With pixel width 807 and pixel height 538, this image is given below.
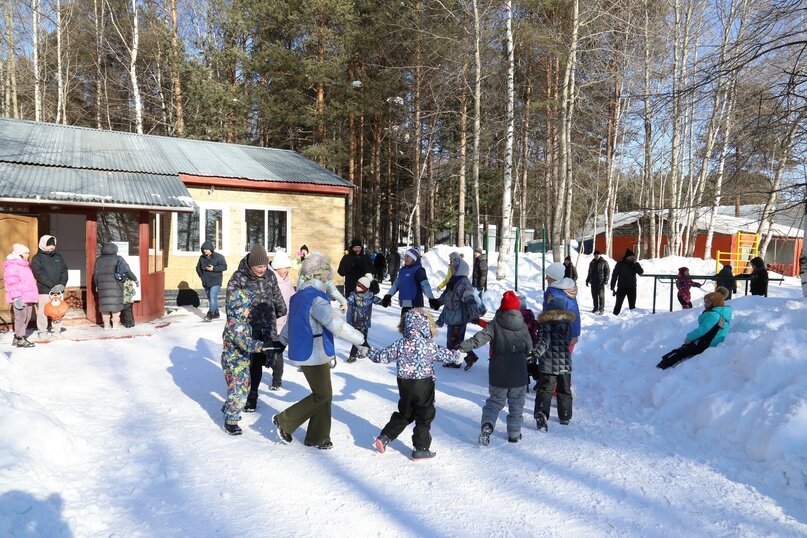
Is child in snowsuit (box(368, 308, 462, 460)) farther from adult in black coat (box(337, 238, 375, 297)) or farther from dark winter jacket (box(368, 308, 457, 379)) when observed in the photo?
adult in black coat (box(337, 238, 375, 297))

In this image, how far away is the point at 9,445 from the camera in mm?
3766

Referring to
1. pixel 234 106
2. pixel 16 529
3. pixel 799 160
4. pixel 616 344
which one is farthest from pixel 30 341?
pixel 234 106

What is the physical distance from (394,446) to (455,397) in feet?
5.50

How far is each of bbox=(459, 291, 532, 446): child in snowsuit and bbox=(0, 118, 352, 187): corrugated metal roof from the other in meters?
11.0

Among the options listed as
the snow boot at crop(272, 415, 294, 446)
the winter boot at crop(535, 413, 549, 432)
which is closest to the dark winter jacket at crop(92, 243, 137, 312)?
the snow boot at crop(272, 415, 294, 446)

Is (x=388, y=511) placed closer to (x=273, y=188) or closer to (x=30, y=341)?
(x=30, y=341)

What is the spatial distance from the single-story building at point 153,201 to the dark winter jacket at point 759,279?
999 cm

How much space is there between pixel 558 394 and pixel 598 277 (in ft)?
25.2

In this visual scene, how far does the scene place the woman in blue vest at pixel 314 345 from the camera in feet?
14.6

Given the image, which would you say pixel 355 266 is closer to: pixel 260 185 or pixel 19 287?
pixel 19 287

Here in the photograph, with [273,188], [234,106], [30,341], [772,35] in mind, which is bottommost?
[30,341]

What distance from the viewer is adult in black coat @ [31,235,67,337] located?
8898 millimetres

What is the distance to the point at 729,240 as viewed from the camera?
1271 inches

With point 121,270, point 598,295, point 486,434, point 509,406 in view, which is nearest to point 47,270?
point 121,270
